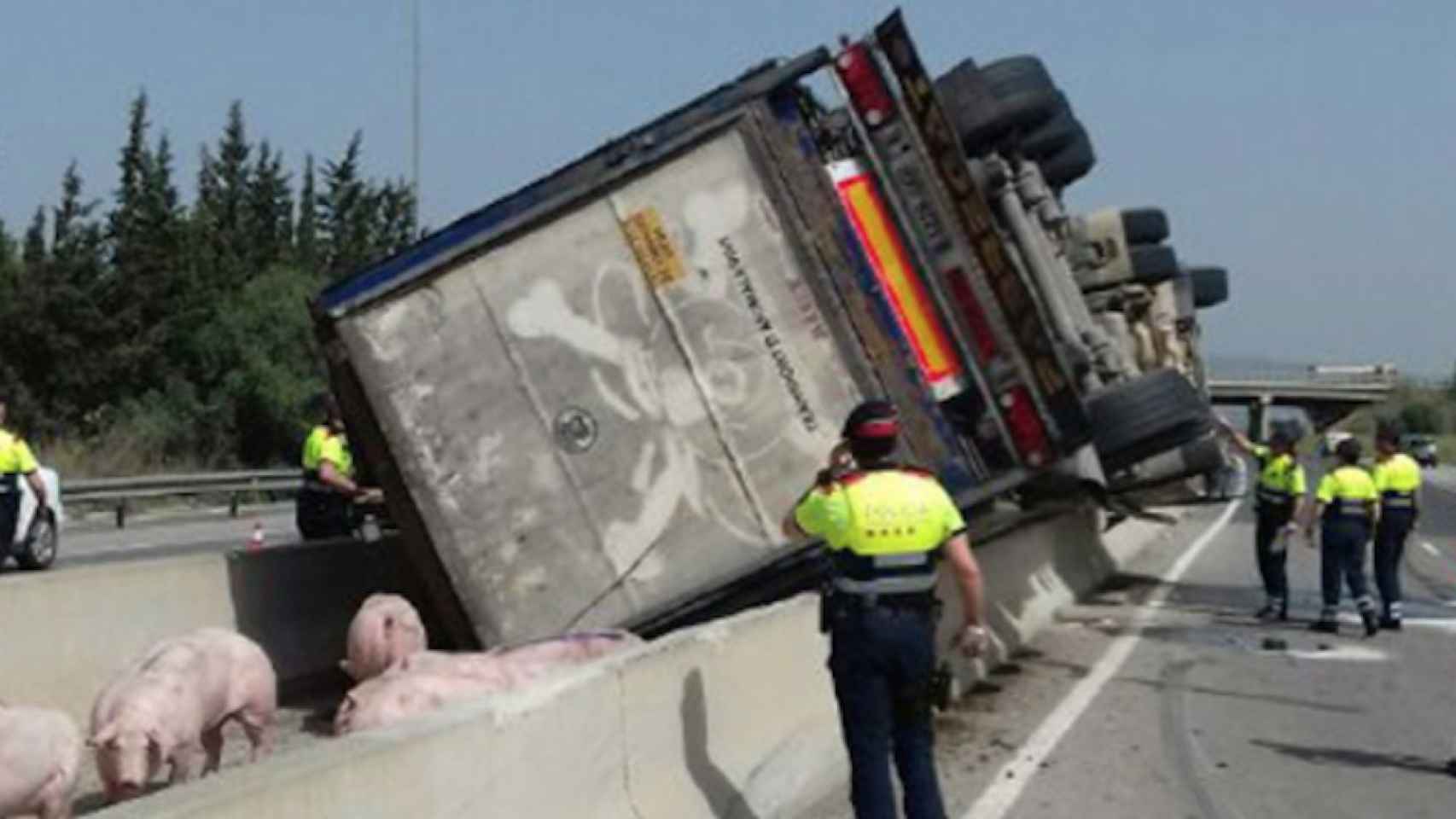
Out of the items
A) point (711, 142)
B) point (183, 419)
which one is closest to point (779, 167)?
point (711, 142)

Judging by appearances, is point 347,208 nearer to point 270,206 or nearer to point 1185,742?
point 270,206

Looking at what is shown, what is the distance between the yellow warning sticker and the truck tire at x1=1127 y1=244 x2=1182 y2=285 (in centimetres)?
477

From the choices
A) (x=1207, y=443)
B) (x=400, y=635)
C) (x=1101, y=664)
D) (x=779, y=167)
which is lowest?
(x=1101, y=664)

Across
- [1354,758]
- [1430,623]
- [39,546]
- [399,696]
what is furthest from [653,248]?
[39,546]

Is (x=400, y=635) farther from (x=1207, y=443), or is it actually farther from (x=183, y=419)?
(x=183, y=419)

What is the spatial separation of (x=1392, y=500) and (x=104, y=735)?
11.6 m

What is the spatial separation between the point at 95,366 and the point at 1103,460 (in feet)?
129

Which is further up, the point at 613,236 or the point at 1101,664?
the point at 613,236

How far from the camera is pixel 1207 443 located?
1239cm

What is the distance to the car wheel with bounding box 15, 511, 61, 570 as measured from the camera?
17375mm

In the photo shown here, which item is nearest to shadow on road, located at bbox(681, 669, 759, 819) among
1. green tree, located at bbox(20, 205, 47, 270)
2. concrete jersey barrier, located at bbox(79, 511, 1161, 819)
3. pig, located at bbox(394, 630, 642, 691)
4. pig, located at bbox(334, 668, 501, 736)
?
concrete jersey barrier, located at bbox(79, 511, 1161, 819)

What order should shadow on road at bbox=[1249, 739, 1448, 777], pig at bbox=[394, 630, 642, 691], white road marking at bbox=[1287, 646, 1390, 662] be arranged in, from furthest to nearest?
1. white road marking at bbox=[1287, 646, 1390, 662]
2. shadow on road at bbox=[1249, 739, 1448, 777]
3. pig at bbox=[394, 630, 642, 691]

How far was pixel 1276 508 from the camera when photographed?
1531cm

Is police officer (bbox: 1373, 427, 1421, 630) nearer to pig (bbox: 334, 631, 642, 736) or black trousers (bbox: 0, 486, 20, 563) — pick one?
pig (bbox: 334, 631, 642, 736)
